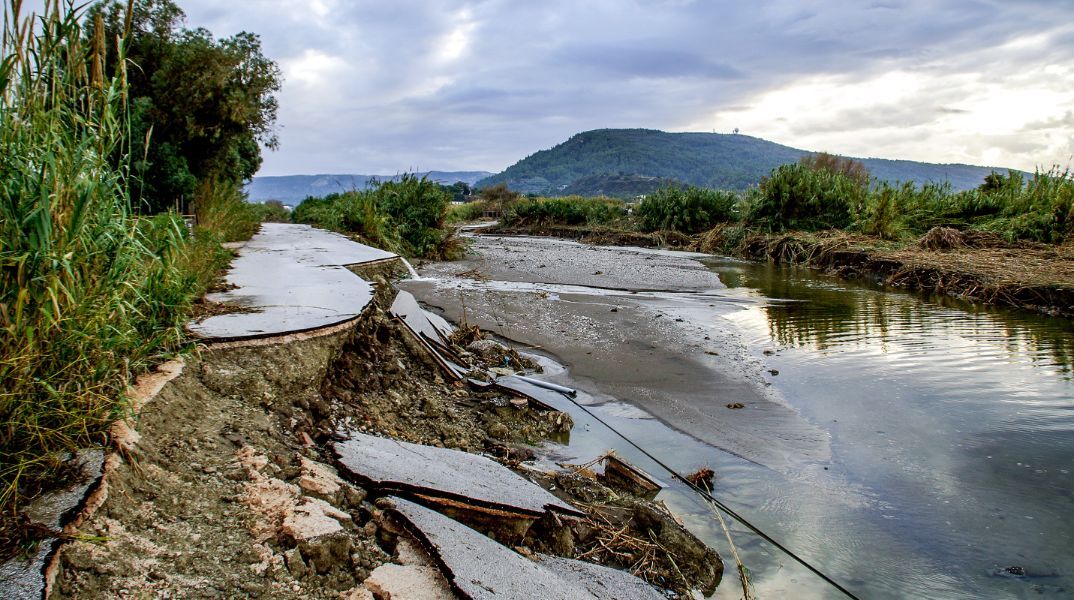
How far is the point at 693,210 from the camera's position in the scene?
22625 mm

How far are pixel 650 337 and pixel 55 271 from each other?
5556 mm

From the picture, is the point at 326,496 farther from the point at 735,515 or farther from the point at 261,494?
the point at 735,515

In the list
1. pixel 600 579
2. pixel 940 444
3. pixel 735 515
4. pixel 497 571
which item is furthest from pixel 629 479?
pixel 940 444

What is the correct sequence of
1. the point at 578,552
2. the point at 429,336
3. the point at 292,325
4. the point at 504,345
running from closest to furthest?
the point at 578,552
the point at 292,325
the point at 429,336
the point at 504,345

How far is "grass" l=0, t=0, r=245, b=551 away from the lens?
1908mm

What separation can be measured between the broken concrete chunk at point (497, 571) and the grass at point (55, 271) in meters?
1.07

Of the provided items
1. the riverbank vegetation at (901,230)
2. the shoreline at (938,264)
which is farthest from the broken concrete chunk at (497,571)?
the riverbank vegetation at (901,230)

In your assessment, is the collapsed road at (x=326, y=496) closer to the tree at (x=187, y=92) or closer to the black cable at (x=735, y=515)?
the black cable at (x=735, y=515)

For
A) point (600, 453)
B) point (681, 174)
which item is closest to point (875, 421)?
point (600, 453)

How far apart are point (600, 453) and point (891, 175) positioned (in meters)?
166

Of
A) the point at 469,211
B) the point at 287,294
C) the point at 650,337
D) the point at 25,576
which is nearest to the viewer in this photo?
the point at 25,576

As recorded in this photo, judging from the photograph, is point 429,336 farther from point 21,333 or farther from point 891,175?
point 891,175

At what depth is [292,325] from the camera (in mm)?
3904

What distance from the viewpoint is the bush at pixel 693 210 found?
22.2 m
